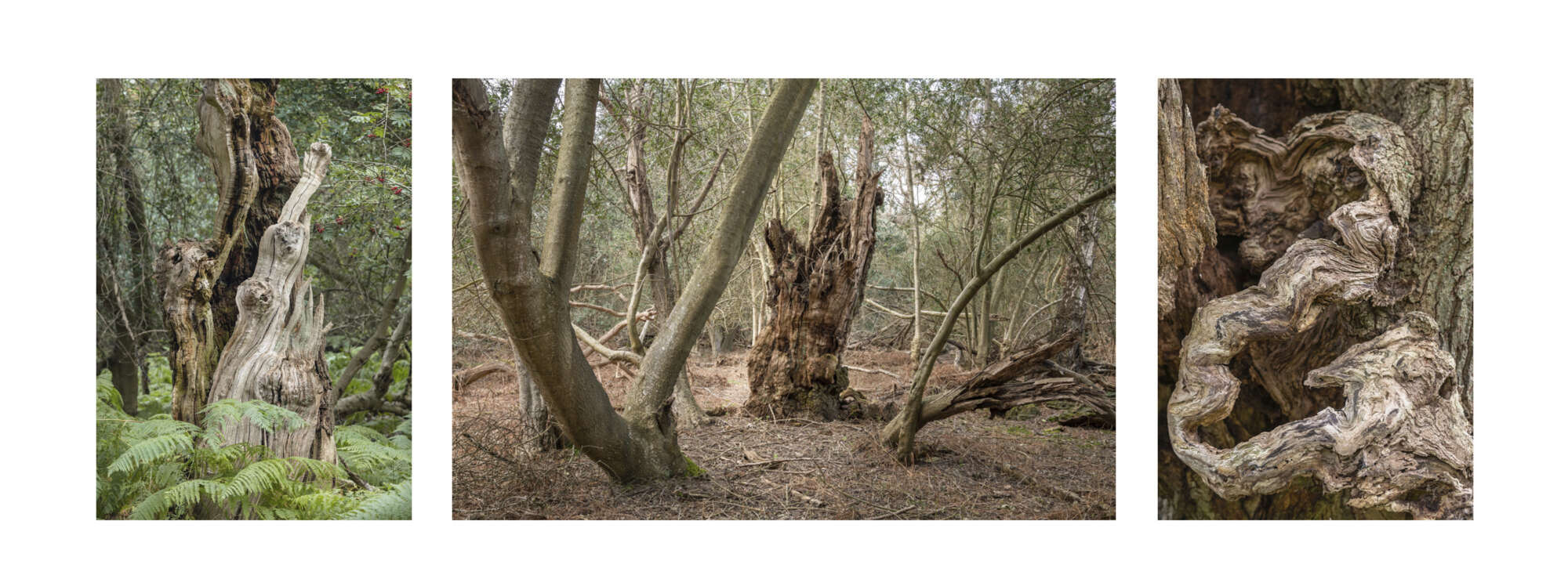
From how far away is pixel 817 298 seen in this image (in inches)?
149

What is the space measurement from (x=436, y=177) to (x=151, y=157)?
42.4 inches

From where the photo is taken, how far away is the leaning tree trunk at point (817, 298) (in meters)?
3.70

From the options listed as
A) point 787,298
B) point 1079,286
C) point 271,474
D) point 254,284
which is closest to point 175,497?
point 271,474

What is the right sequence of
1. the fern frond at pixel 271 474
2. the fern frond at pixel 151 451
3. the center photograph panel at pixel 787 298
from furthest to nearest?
1. the center photograph panel at pixel 787 298
2. the fern frond at pixel 271 474
3. the fern frond at pixel 151 451

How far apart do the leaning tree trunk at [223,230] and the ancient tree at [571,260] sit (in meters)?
0.98

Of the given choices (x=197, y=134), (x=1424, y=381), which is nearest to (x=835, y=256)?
(x=1424, y=381)

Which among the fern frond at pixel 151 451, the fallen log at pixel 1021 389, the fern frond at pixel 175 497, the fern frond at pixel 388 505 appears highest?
the fallen log at pixel 1021 389

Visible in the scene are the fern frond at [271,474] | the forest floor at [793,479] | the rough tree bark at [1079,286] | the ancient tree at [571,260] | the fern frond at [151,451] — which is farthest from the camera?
the rough tree bark at [1079,286]

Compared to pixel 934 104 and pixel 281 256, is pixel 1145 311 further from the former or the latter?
pixel 281 256

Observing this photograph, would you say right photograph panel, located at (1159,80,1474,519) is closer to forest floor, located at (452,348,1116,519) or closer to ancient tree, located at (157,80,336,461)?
forest floor, located at (452,348,1116,519)

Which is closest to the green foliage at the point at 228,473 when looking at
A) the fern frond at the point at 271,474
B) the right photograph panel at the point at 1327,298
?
the fern frond at the point at 271,474

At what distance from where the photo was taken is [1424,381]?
7.45 feet

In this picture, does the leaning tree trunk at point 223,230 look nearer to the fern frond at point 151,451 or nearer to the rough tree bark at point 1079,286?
the fern frond at point 151,451

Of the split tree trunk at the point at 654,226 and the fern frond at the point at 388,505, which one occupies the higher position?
the split tree trunk at the point at 654,226
